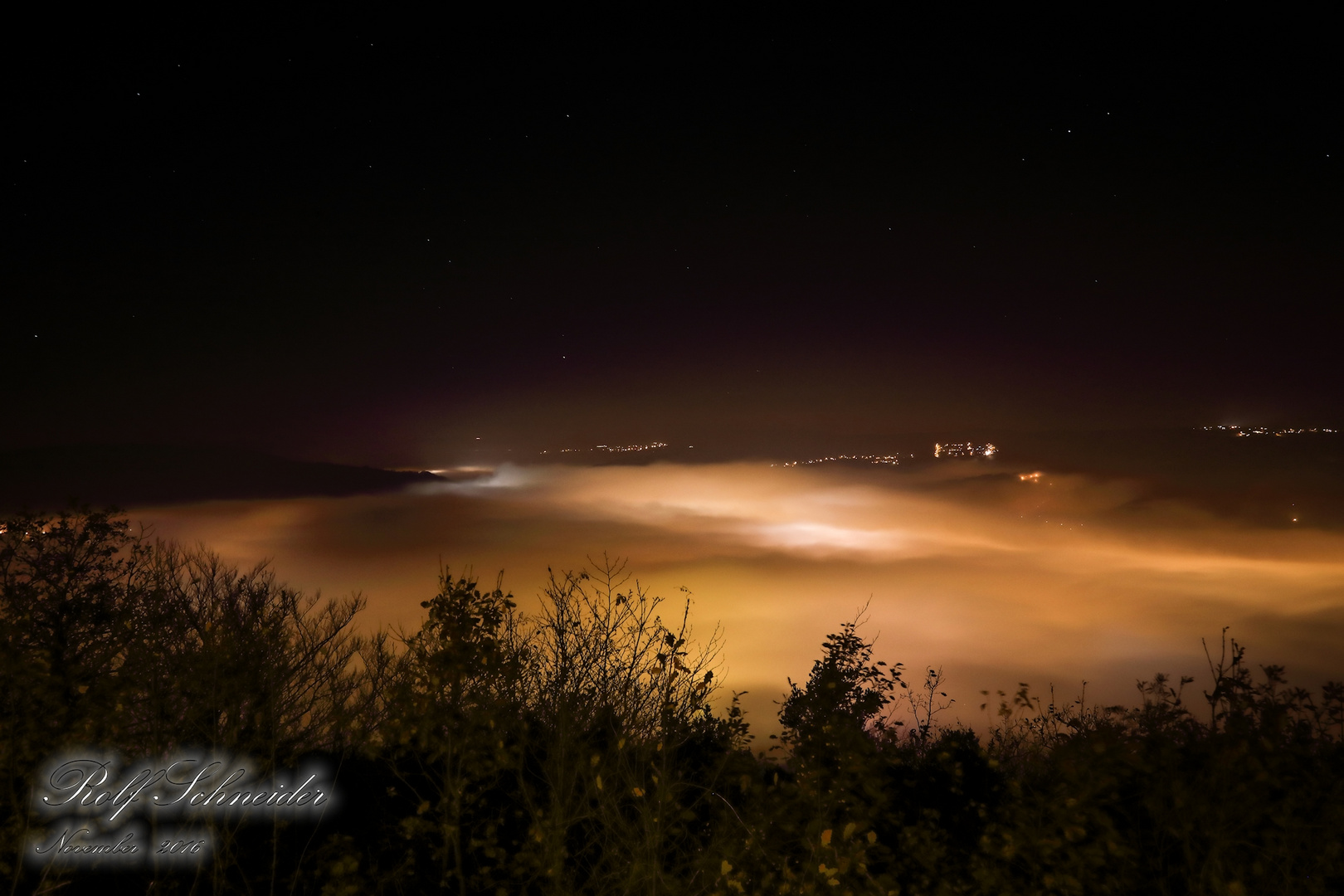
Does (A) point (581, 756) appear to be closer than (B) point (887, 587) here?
Yes

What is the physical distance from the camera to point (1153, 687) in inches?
716

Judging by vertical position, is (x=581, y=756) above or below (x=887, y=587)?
above

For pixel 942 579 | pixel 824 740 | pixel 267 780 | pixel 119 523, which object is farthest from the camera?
pixel 942 579

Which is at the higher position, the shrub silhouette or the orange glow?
the shrub silhouette

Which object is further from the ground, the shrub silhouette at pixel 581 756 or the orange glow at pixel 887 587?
the shrub silhouette at pixel 581 756

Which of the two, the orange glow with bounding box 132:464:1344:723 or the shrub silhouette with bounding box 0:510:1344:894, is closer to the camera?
the shrub silhouette with bounding box 0:510:1344:894

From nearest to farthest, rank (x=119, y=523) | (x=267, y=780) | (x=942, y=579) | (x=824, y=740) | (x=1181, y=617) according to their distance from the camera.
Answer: (x=267, y=780) < (x=824, y=740) < (x=119, y=523) < (x=1181, y=617) < (x=942, y=579)

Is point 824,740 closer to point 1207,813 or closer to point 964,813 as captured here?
point 964,813

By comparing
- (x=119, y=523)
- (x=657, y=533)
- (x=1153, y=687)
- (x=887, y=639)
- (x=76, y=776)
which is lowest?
(x=887, y=639)

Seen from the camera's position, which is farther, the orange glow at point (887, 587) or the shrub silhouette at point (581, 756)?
the orange glow at point (887, 587)

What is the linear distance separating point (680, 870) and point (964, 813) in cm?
1081

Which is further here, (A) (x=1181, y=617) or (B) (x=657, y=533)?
(B) (x=657, y=533)

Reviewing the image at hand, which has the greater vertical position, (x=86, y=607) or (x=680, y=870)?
(x=86, y=607)

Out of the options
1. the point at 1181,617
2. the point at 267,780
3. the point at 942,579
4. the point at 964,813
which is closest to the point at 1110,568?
the point at 1181,617
